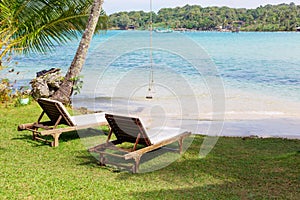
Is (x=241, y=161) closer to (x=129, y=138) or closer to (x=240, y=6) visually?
(x=129, y=138)

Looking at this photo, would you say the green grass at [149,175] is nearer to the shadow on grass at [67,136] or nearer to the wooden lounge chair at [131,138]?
the shadow on grass at [67,136]

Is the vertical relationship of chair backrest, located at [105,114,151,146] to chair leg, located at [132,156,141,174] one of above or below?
above

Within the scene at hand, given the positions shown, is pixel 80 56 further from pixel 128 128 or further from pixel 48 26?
pixel 128 128

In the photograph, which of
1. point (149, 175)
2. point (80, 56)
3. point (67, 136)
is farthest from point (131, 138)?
point (80, 56)

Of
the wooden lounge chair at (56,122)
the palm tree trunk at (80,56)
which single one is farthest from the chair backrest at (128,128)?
the palm tree trunk at (80,56)

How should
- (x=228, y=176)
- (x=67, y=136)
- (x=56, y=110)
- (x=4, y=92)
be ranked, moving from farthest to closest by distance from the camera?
(x=4, y=92), (x=67, y=136), (x=56, y=110), (x=228, y=176)

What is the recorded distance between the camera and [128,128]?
5934 millimetres

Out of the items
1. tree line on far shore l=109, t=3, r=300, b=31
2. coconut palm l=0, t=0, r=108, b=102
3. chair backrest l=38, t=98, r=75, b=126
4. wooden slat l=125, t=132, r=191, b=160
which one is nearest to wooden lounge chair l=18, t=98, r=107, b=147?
chair backrest l=38, t=98, r=75, b=126

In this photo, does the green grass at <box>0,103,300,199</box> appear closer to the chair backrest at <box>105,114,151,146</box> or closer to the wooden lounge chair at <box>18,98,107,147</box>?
the wooden lounge chair at <box>18,98,107,147</box>

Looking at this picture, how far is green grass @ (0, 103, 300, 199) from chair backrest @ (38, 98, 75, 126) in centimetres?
42

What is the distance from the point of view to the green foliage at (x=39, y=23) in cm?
1081

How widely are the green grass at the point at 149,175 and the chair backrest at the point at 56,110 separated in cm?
42

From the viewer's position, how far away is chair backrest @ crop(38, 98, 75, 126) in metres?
6.92

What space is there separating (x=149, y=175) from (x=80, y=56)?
5.91 m
